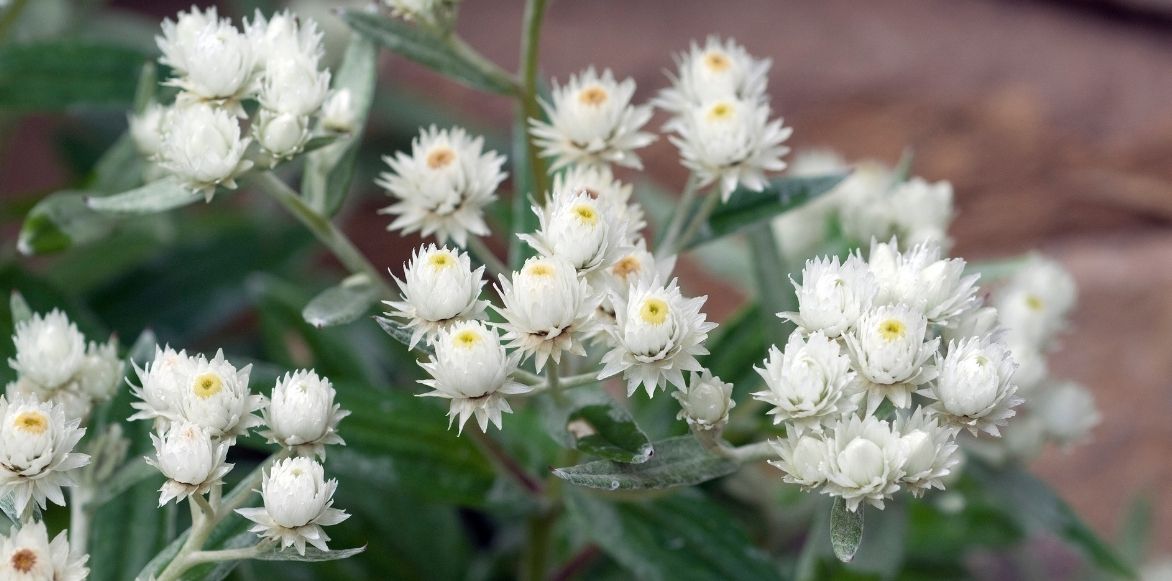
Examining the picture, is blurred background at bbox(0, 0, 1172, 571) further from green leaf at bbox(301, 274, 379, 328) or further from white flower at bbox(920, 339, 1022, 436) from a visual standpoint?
white flower at bbox(920, 339, 1022, 436)

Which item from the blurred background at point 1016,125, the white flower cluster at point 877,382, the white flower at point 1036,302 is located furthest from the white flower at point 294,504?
the blurred background at point 1016,125

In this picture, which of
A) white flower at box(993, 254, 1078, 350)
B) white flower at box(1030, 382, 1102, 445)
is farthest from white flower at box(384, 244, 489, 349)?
white flower at box(1030, 382, 1102, 445)

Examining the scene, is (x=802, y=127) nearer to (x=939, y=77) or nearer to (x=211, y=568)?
(x=939, y=77)

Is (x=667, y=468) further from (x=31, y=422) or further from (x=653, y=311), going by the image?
(x=31, y=422)

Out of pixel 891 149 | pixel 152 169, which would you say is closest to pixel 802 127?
pixel 891 149

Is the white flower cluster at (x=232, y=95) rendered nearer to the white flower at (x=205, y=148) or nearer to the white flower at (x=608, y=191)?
the white flower at (x=205, y=148)
